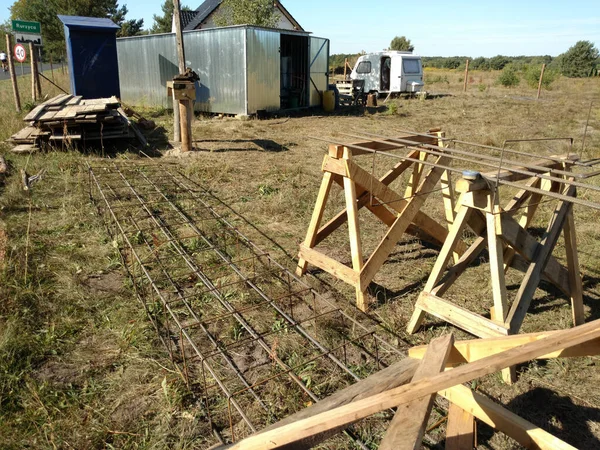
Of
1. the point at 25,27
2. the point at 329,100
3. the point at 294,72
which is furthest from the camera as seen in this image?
the point at 294,72

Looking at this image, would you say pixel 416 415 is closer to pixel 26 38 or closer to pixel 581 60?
pixel 26 38

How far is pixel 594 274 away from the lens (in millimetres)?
5117

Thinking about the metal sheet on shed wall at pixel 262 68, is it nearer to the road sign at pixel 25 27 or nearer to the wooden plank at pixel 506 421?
the road sign at pixel 25 27

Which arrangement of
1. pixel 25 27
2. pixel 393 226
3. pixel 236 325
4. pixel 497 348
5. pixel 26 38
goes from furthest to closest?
pixel 26 38, pixel 25 27, pixel 393 226, pixel 236 325, pixel 497 348

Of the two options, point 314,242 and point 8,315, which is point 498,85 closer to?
point 314,242

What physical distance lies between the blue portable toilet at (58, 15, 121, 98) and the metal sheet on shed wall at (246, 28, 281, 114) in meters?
4.38

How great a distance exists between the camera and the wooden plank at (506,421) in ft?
6.67

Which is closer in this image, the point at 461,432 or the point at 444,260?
the point at 461,432

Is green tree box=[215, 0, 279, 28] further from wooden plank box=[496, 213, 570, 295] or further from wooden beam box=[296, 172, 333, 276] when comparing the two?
wooden plank box=[496, 213, 570, 295]

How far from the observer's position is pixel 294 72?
19266mm

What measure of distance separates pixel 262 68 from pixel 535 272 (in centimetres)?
1359

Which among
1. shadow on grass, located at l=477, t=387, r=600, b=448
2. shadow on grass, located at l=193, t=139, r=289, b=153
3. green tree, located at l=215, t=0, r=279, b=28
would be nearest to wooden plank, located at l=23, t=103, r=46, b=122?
shadow on grass, located at l=193, t=139, r=289, b=153

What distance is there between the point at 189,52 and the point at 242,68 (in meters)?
2.85

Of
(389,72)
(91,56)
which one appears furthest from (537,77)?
(91,56)
